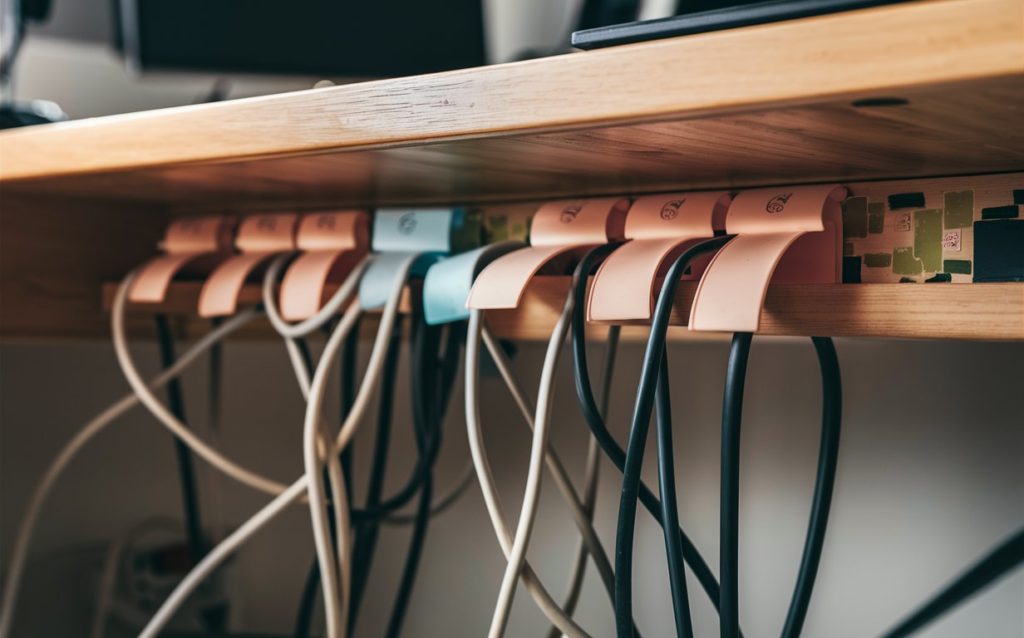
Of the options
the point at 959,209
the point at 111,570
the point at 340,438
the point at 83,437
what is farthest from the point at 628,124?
the point at 111,570

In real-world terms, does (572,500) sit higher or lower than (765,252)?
lower

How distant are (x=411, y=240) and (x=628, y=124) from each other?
0.90 ft

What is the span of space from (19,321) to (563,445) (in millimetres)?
484

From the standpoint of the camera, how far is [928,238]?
0.53 metres

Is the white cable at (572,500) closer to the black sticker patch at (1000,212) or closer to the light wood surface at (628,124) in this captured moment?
the light wood surface at (628,124)

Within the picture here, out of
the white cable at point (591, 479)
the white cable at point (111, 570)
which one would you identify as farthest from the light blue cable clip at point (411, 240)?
the white cable at point (111, 570)

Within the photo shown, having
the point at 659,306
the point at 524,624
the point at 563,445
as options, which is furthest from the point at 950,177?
the point at 524,624

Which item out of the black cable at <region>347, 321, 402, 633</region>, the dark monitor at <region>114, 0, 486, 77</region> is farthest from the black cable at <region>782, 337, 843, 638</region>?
the dark monitor at <region>114, 0, 486, 77</region>

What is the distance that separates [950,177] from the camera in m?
0.54

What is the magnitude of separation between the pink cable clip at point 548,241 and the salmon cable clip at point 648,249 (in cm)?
2

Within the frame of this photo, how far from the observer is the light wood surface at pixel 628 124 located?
0.37 m

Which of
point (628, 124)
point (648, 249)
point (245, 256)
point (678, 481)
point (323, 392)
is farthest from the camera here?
point (678, 481)

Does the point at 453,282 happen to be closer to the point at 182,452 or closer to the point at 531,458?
the point at 531,458

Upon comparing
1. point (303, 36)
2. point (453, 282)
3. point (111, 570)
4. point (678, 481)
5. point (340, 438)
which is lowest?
point (111, 570)
